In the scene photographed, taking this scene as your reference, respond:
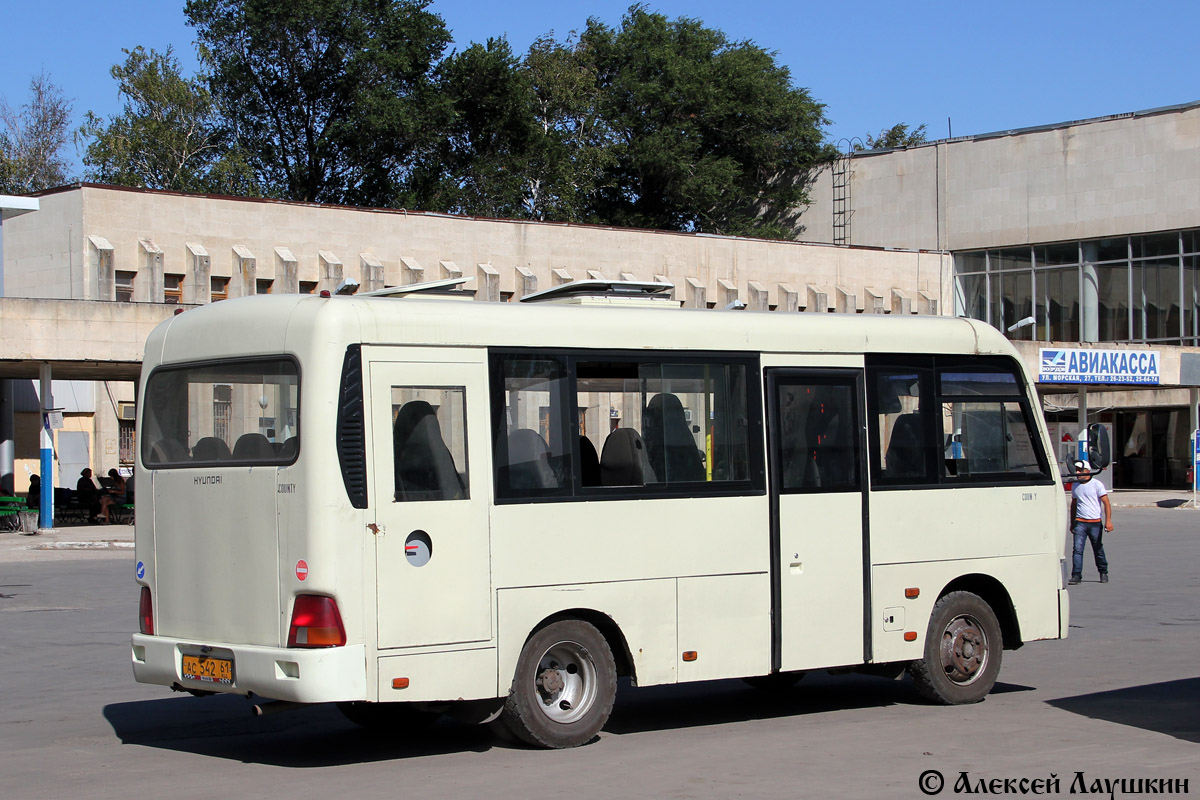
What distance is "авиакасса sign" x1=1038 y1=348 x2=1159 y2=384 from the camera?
4484 centimetres

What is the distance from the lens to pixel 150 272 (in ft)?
145

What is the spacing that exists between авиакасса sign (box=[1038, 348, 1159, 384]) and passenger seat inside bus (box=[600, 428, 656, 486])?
3699 centimetres

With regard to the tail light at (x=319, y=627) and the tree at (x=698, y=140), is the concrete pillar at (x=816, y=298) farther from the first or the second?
the tail light at (x=319, y=627)

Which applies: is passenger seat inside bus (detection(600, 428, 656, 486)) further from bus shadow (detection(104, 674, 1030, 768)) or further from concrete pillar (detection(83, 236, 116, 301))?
concrete pillar (detection(83, 236, 116, 301))

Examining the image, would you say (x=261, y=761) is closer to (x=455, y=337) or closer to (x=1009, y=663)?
(x=455, y=337)

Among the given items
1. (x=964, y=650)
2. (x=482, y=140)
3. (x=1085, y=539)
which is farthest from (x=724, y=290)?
(x=964, y=650)

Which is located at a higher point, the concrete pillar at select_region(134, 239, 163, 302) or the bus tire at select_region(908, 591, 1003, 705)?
the concrete pillar at select_region(134, 239, 163, 302)

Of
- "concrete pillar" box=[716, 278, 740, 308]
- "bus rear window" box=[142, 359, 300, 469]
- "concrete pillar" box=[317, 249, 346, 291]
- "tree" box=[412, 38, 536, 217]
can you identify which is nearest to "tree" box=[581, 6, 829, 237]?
"tree" box=[412, 38, 536, 217]

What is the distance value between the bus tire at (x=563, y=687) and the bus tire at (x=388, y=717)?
0.82m

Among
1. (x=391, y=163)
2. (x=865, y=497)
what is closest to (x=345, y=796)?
(x=865, y=497)

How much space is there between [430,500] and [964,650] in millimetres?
4668

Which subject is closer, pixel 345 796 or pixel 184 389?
pixel 345 796

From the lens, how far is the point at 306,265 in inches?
1873

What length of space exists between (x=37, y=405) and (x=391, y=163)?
26373mm
